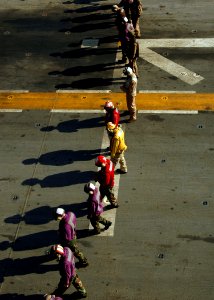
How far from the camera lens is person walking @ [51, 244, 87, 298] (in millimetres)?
11297

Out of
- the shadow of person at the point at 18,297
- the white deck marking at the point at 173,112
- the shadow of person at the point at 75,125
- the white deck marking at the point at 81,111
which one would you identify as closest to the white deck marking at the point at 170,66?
the white deck marking at the point at 173,112

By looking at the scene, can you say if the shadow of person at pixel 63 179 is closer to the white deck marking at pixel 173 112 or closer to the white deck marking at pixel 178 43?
the white deck marking at pixel 173 112

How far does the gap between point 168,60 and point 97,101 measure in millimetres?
3693

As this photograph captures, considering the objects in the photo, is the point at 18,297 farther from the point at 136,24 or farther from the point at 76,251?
the point at 136,24

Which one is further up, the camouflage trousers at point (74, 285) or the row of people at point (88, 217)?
the row of people at point (88, 217)

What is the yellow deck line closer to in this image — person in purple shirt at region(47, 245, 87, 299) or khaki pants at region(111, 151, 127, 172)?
khaki pants at region(111, 151, 127, 172)

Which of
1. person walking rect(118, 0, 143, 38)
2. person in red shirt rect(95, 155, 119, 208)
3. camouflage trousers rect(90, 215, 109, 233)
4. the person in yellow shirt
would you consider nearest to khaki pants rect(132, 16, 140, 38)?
person walking rect(118, 0, 143, 38)

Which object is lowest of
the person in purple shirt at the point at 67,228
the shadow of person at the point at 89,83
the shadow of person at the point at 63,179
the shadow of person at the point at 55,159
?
the shadow of person at the point at 63,179

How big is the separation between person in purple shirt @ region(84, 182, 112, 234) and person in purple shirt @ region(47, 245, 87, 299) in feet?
Answer: 5.59

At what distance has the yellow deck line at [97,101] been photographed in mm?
17844

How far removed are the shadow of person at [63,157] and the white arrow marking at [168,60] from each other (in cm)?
498

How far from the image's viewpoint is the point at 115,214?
46.9 ft

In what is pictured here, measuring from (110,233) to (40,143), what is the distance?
14.9ft

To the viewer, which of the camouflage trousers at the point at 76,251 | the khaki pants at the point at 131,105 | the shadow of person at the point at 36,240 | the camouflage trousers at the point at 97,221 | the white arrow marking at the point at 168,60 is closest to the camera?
the camouflage trousers at the point at 76,251
